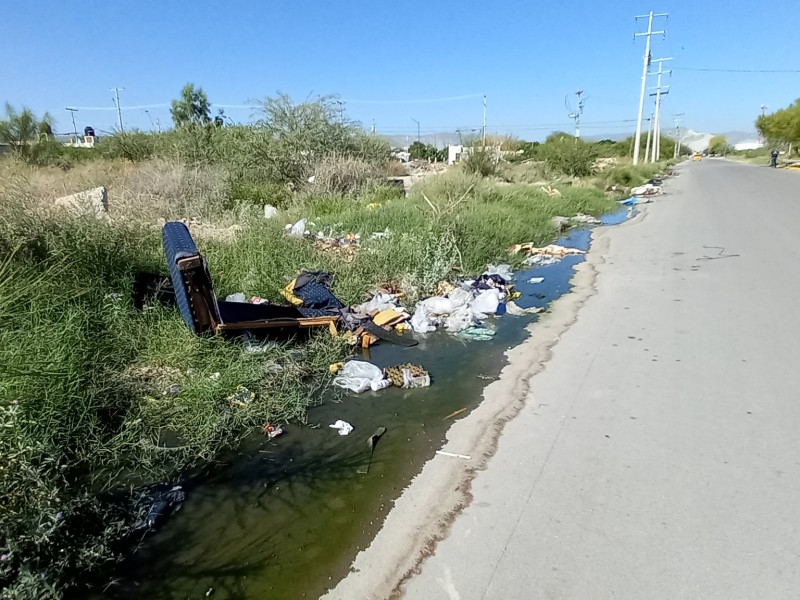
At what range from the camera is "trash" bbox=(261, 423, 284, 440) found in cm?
375

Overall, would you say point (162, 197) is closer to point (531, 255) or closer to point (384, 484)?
point (531, 255)

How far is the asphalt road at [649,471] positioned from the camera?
2.34m

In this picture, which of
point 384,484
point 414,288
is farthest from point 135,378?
point 414,288

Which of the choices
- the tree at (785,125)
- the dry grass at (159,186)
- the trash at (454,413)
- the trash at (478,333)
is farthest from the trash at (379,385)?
the tree at (785,125)

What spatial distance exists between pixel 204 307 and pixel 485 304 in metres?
3.38

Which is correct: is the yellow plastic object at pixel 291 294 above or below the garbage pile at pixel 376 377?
above

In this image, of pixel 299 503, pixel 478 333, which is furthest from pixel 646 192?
pixel 299 503

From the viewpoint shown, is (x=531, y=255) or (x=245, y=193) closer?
(x=531, y=255)

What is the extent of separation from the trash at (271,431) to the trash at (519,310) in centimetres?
358

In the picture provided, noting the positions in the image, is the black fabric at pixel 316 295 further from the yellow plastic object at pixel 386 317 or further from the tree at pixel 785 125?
the tree at pixel 785 125

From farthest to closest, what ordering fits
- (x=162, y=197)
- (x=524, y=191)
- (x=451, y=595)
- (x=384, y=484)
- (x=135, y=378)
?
(x=524, y=191)
(x=162, y=197)
(x=135, y=378)
(x=384, y=484)
(x=451, y=595)

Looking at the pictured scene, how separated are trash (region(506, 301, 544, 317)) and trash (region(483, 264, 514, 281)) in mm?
1245

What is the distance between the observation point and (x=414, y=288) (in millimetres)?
6957

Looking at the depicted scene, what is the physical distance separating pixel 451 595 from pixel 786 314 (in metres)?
5.12
